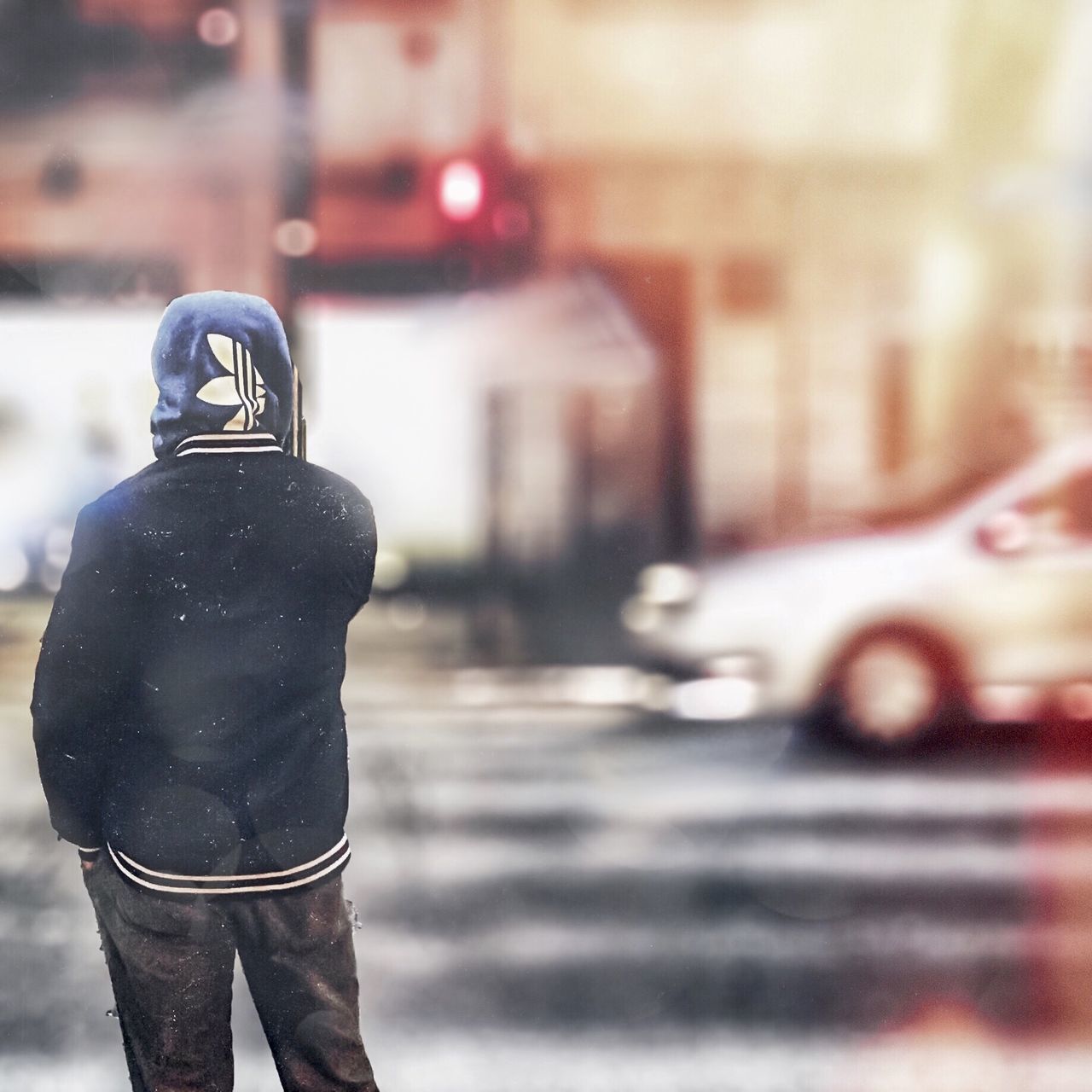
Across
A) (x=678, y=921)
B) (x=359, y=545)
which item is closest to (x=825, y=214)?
(x=678, y=921)

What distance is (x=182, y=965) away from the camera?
2537 millimetres

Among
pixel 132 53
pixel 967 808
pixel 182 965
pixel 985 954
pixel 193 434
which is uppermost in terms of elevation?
pixel 132 53

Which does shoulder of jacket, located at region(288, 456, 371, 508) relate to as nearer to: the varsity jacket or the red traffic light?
the varsity jacket

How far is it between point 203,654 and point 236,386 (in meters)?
0.46

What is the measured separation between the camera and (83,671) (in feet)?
8.08

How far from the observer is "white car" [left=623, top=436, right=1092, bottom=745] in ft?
27.1

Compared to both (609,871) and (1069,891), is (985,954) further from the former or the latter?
(609,871)

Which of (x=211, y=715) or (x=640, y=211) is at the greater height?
(x=640, y=211)

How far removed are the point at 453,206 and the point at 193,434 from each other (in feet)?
21.3

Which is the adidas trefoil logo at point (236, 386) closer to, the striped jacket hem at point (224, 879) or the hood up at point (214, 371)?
the hood up at point (214, 371)

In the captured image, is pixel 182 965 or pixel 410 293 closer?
pixel 182 965

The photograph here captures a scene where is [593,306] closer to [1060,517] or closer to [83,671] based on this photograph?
[1060,517]

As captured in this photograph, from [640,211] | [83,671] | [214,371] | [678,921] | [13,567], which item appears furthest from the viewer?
[640,211]

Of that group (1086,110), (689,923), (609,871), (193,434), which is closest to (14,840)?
(609,871)
